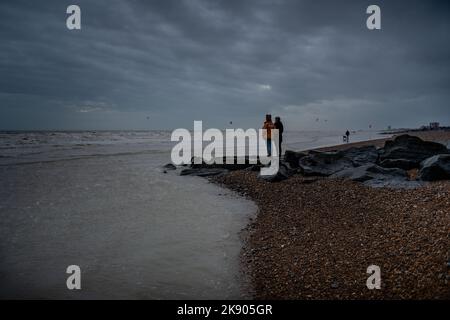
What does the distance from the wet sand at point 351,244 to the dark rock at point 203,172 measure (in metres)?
6.78

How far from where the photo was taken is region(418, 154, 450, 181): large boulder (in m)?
11.0

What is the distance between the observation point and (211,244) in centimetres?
709

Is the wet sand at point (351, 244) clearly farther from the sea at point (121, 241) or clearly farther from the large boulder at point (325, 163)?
the large boulder at point (325, 163)

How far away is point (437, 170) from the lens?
36.3 feet

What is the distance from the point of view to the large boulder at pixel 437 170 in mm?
10969

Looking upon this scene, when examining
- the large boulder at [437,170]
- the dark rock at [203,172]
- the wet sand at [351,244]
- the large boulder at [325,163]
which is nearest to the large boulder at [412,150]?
the large boulder at [325,163]

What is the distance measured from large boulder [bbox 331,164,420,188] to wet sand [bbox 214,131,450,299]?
2.52 ft

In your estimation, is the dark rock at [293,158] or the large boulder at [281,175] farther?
the dark rock at [293,158]

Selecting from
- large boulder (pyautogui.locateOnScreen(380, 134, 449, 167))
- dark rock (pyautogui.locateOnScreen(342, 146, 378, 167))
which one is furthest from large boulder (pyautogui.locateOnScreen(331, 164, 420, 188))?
large boulder (pyautogui.locateOnScreen(380, 134, 449, 167))

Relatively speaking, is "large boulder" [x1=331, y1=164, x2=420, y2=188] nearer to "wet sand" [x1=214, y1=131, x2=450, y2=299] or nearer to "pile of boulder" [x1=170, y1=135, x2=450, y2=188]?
"pile of boulder" [x1=170, y1=135, x2=450, y2=188]

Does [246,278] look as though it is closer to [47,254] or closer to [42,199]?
[47,254]
